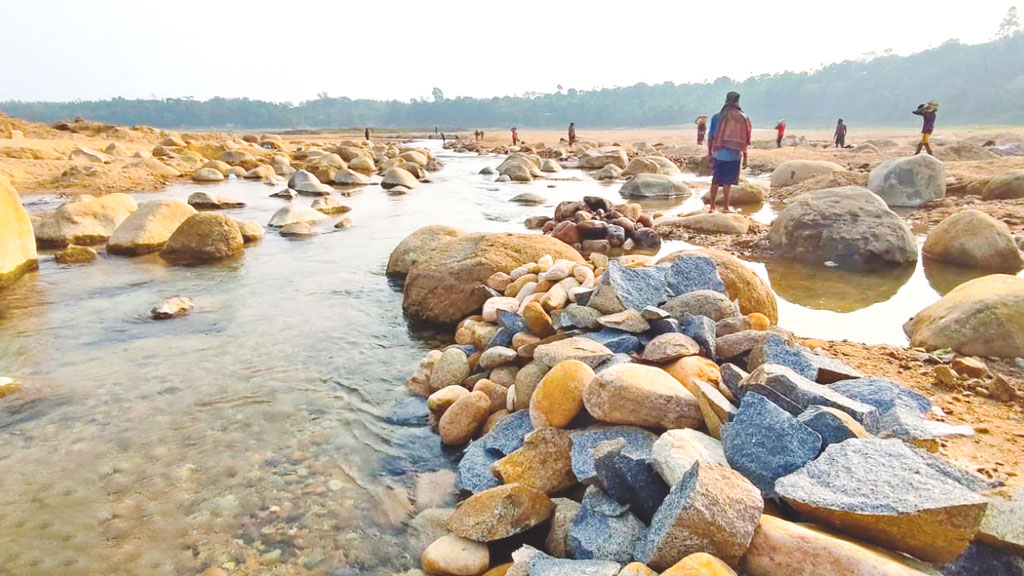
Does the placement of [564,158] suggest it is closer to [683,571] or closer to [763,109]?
[683,571]

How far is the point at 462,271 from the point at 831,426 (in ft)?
11.2

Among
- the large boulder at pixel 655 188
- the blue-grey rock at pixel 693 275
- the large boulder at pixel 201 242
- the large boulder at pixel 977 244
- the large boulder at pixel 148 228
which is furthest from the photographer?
the large boulder at pixel 655 188

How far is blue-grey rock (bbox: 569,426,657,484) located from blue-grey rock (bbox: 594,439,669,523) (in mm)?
121

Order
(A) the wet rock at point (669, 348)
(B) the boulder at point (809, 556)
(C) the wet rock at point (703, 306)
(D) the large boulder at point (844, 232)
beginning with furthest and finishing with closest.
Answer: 1. (D) the large boulder at point (844, 232)
2. (C) the wet rock at point (703, 306)
3. (A) the wet rock at point (669, 348)
4. (B) the boulder at point (809, 556)

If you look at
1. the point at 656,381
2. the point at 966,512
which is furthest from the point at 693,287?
the point at 966,512

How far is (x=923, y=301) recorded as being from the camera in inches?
182

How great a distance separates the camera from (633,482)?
1954 millimetres

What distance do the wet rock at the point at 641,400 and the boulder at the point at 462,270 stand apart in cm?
241

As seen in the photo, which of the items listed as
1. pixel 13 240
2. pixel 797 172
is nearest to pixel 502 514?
pixel 13 240

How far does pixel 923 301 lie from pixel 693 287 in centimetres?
252

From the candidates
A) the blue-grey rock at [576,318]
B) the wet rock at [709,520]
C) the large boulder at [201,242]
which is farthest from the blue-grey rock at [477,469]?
the large boulder at [201,242]

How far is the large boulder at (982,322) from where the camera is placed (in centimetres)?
305

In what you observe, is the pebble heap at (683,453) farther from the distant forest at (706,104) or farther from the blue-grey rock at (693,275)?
the distant forest at (706,104)

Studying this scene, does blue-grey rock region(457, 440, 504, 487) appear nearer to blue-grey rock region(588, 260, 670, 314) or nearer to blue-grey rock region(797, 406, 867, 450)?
blue-grey rock region(588, 260, 670, 314)
